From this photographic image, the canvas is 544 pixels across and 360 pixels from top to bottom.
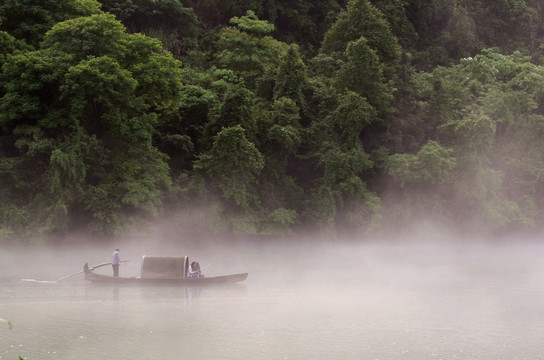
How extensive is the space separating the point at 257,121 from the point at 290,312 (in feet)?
59.7

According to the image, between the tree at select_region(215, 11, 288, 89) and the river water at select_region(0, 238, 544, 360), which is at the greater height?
the tree at select_region(215, 11, 288, 89)

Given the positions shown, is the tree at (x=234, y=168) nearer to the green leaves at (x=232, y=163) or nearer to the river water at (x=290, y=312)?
the green leaves at (x=232, y=163)

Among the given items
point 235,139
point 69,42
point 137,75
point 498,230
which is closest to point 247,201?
point 235,139

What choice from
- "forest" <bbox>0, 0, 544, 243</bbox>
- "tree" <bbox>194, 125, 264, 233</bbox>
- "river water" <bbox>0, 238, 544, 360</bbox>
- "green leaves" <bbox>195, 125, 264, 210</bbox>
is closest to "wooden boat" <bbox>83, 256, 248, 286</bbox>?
"river water" <bbox>0, 238, 544, 360</bbox>

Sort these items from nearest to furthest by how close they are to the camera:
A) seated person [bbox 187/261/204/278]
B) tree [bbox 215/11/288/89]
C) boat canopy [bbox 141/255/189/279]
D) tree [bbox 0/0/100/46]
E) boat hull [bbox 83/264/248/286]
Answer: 1. boat hull [bbox 83/264/248/286]
2. boat canopy [bbox 141/255/189/279]
3. seated person [bbox 187/261/204/278]
4. tree [bbox 0/0/100/46]
5. tree [bbox 215/11/288/89]

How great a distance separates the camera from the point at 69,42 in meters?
38.4

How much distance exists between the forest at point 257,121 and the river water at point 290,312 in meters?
2.76

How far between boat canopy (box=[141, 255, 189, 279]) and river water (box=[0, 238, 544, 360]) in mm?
612

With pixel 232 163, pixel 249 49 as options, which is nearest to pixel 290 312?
pixel 232 163

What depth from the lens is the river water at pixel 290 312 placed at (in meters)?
22.8

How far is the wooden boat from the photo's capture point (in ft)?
104

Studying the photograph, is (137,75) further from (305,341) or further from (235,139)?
(305,341)

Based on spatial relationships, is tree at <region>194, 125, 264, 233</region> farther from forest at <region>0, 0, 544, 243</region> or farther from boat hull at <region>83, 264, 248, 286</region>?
boat hull at <region>83, 264, 248, 286</region>

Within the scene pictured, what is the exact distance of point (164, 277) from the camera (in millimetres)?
31906
